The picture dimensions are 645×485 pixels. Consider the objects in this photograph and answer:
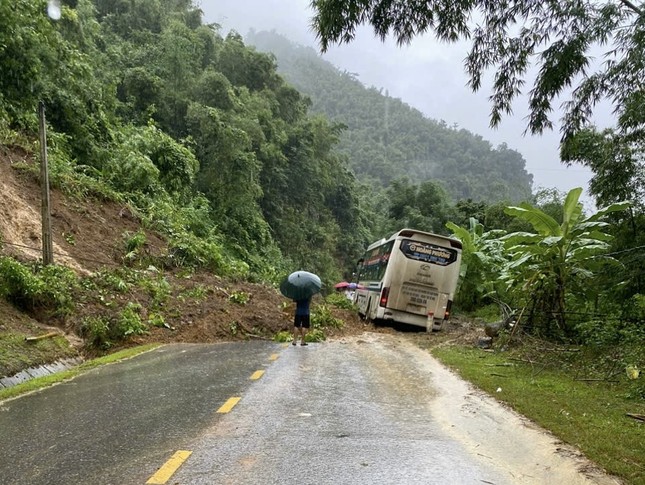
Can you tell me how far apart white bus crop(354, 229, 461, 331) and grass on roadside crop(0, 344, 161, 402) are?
8783 mm

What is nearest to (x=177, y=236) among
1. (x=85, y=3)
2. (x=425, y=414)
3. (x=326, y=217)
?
(x=425, y=414)

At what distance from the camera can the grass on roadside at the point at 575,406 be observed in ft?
17.9

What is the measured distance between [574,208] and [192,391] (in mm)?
9541

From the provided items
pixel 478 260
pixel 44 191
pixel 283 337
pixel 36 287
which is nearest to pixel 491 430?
pixel 283 337

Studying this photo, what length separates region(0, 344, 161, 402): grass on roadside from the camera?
814 cm

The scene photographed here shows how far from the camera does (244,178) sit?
3378 centimetres

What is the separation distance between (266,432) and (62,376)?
5030 mm

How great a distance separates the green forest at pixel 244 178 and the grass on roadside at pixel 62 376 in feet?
8.97

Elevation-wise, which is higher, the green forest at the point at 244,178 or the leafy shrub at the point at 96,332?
the green forest at the point at 244,178

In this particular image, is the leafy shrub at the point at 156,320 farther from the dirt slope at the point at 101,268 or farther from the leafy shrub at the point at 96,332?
the leafy shrub at the point at 96,332

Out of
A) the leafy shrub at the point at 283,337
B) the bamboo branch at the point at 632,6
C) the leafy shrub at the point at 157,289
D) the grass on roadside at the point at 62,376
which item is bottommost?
the grass on roadside at the point at 62,376

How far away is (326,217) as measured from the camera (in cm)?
5744

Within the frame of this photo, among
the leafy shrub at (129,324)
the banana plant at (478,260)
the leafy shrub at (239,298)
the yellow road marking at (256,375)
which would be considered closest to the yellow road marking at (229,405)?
the yellow road marking at (256,375)

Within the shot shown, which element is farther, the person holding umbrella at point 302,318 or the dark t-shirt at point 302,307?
the person holding umbrella at point 302,318
